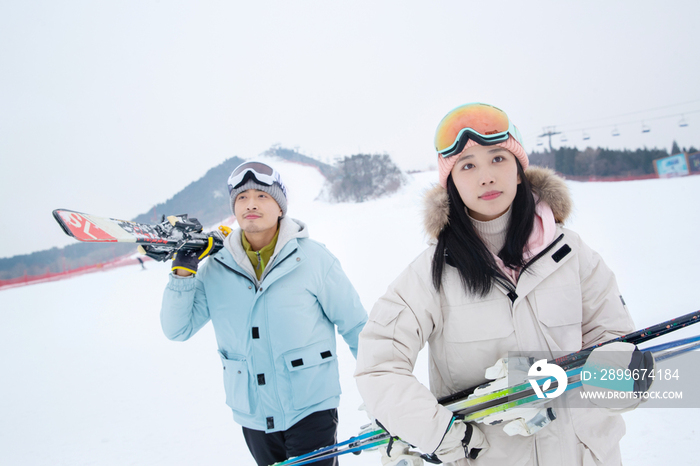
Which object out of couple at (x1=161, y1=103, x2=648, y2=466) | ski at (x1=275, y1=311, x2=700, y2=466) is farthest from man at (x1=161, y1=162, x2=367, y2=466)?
ski at (x1=275, y1=311, x2=700, y2=466)

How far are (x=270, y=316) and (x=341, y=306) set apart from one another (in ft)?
1.26

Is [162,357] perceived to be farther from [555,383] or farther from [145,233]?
[555,383]

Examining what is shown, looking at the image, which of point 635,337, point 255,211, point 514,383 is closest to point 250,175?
point 255,211

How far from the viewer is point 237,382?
1706 millimetres

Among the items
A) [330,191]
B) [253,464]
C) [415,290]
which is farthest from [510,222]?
[330,191]

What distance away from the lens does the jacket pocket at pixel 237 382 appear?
1.68 meters

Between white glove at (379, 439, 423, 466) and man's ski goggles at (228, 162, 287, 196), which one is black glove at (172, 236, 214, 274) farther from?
white glove at (379, 439, 423, 466)

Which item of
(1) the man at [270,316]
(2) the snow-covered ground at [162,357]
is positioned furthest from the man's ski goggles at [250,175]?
(2) the snow-covered ground at [162,357]

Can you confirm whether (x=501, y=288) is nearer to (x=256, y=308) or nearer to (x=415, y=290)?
(x=415, y=290)

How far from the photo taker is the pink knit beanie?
120 cm

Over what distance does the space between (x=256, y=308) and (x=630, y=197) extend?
50.8ft

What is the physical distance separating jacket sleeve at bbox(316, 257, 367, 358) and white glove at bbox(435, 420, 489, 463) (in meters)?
0.81

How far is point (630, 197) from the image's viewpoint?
12.6 metres

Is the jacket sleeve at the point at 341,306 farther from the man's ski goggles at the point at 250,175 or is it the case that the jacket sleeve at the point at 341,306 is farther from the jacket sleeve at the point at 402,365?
the jacket sleeve at the point at 402,365
